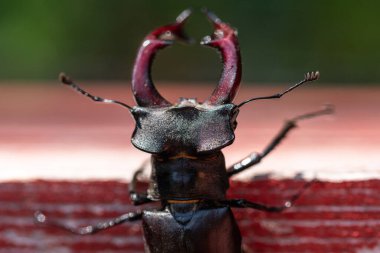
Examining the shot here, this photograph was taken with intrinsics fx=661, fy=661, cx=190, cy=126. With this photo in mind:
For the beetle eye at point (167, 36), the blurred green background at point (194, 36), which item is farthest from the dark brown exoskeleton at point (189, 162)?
the blurred green background at point (194, 36)

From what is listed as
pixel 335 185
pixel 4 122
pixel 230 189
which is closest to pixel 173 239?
pixel 230 189

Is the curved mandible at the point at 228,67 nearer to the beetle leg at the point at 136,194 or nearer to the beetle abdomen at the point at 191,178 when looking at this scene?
the beetle abdomen at the point at 191,178

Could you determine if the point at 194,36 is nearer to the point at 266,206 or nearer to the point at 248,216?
the point at 248,216

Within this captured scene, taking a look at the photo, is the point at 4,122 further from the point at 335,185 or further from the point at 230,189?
the point at 335,185

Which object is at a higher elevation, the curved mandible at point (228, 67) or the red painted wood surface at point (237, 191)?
the curved mandible at point (228, 67)

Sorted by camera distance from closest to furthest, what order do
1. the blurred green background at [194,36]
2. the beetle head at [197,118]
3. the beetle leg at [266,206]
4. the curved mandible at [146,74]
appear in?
the beetle leg at [266,206]
the beetle head at [197,118]
the curved mandible at [146,74]
the blurred green background at [194,36]

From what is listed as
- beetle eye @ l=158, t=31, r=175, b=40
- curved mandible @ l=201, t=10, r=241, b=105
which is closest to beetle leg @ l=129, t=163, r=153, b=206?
curved mandible @ l=201, t=10, r=241, b=105
